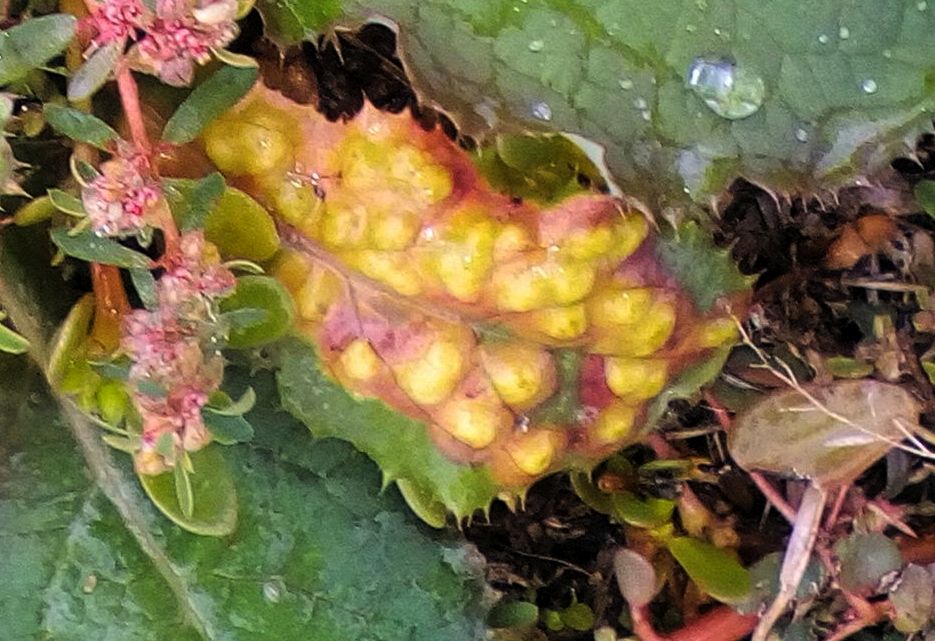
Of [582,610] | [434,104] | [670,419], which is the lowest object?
[582,610]

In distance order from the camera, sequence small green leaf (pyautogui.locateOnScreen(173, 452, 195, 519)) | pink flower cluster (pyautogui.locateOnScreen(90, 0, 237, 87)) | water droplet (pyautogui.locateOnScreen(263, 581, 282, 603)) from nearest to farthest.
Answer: pink flower cluster (pyautogui.locateOnScreen(90, 0, 237, 87))
small green leaf (pyautogui.locateOnScreen(173, 452, 195, 519))
water droplet (pyautogui.locateOnScreen(263, 581, 282, 603))

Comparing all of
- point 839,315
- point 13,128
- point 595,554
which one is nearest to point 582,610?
point 595,554

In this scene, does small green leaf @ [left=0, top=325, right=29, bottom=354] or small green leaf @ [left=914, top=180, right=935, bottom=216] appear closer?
small green leaf @ [left=0, top=325, right=29, bottom=354]

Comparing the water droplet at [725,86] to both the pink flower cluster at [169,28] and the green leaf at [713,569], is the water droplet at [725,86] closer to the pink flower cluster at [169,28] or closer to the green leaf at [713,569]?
the pink flower cluster at [169,28]

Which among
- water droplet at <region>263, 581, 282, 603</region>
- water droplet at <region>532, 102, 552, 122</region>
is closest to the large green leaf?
water droplet at <region>532, 102, 552, 122</region>

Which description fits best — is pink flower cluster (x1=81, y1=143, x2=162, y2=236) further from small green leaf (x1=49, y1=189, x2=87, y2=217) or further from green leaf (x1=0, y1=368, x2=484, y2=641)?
green leaf (x1=0, y1=368, x2=484, y2=641)

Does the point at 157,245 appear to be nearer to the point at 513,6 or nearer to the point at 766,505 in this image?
the point at 513,6
